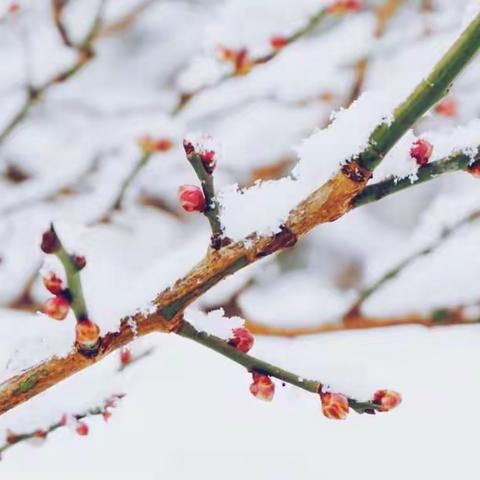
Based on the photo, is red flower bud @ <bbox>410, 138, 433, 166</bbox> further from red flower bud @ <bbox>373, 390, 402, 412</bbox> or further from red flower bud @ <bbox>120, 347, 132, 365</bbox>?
red flower bud @ <bbox>120, 347, 132, 365</bbox>

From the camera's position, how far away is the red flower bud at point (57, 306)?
0.80m

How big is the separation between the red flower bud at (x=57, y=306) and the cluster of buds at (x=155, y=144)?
1.31 metres

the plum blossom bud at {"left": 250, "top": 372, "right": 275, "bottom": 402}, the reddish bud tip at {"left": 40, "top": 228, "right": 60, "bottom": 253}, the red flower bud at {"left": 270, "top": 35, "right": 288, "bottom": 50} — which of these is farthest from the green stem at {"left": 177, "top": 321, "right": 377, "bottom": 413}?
the red flower bud at {"left": 270, "top": 35, "right": 288, "bottom": 50}

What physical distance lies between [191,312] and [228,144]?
8.19 feet

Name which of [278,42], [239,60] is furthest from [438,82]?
[239,60]

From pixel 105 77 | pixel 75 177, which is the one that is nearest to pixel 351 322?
pixel 75 177

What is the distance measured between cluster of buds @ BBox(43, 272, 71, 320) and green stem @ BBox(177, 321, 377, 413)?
14cm

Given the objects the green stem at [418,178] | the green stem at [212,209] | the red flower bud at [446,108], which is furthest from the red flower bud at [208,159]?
the red flower bud at [446,108]

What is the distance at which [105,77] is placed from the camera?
515 centimetres

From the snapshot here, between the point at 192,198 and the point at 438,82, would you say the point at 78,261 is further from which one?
the point at 438,82

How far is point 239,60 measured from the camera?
7.34 ft

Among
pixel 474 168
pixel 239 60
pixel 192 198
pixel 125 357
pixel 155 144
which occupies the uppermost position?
pixel 239 60

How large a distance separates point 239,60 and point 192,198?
149 centimetres

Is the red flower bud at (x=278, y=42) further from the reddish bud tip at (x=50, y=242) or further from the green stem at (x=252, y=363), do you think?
the reddish bud tip at (x=50, y=242)
